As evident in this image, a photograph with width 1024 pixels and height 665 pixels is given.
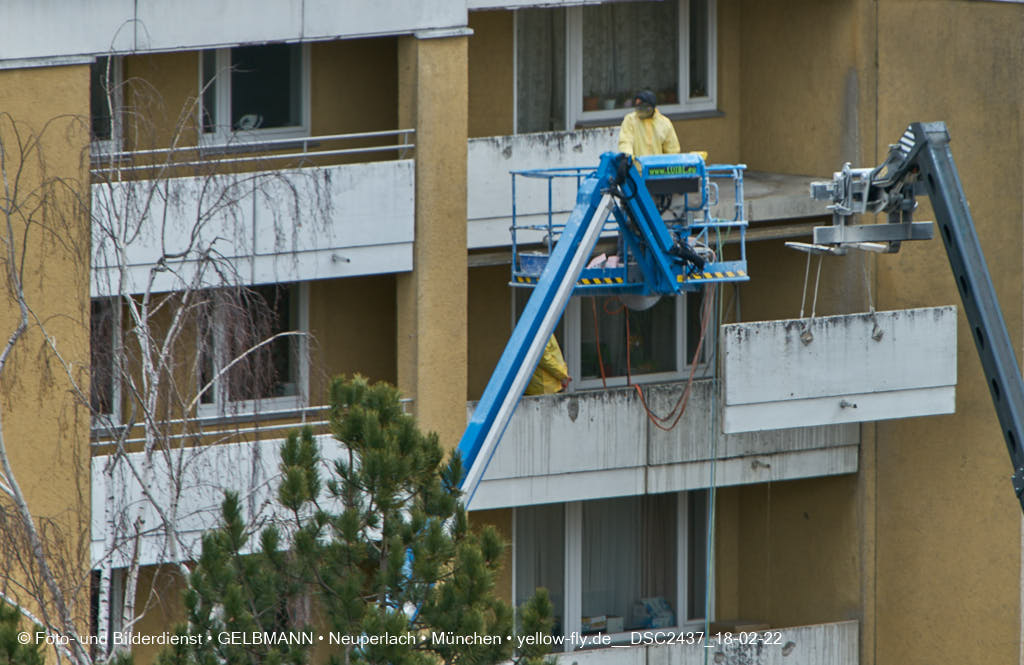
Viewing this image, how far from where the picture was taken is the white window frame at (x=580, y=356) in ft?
93.7

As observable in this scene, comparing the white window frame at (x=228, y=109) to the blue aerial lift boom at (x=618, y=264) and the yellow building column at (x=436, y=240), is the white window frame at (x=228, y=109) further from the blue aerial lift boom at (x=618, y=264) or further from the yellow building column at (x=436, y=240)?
the blue aerial lift boom at (x=618, y=264)

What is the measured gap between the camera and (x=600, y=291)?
80.5 feet

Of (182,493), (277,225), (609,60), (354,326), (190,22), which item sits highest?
(609,60)

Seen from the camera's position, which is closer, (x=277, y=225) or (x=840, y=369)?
(x=277, y=225)

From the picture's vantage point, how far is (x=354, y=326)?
26.7 meters

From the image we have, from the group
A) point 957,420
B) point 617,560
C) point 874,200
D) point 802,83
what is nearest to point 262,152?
point 874,200


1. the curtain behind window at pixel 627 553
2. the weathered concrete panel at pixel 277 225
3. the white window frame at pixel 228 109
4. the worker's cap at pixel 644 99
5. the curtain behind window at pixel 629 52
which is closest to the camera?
the weathered concrete panel at pixel 277 225

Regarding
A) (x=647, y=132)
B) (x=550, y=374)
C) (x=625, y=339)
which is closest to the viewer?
(x=647, y=132)

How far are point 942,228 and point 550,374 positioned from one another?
6812 mm

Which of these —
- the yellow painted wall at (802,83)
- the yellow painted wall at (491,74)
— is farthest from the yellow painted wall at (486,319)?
the yellow painted wall at (802,83)

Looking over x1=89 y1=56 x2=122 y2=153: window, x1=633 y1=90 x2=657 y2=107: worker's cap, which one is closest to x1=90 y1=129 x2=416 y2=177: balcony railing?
x1=89 y1=56 x2=122 y2=153: window

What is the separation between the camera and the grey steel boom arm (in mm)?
21125

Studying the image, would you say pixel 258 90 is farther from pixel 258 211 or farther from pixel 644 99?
pixel 644 99

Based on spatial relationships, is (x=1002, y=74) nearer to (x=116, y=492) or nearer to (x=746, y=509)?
(x=746, y=509)
